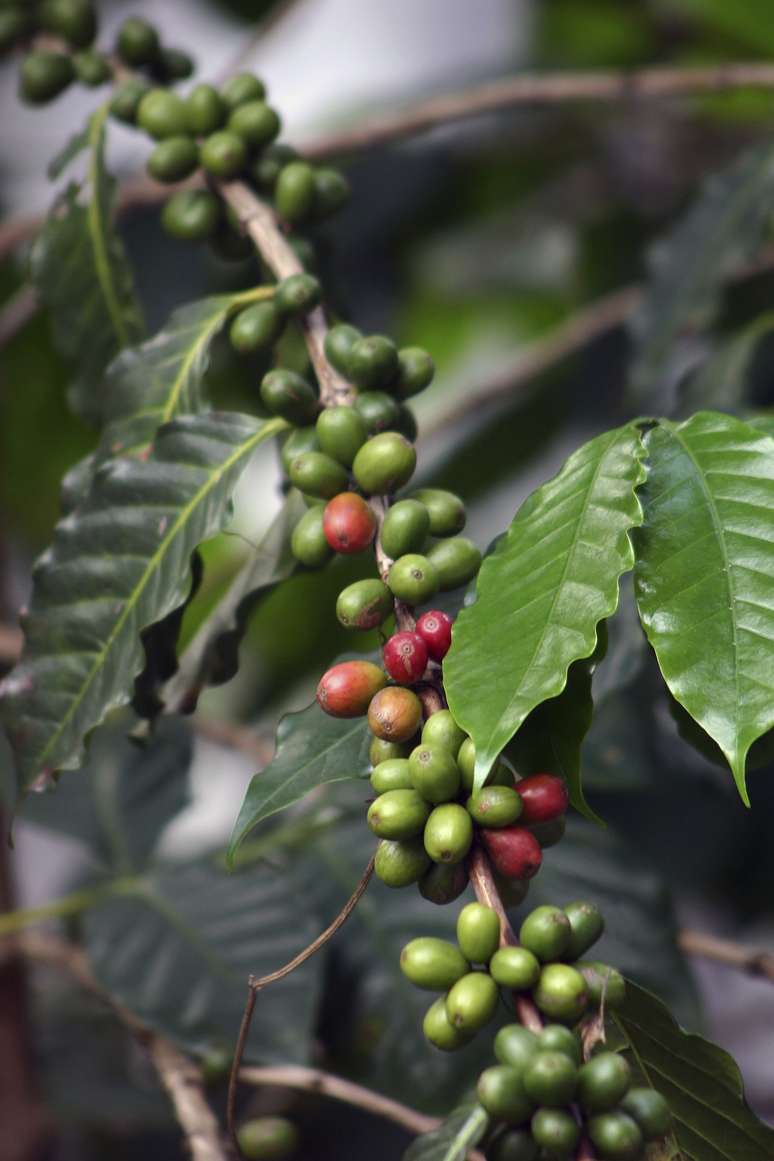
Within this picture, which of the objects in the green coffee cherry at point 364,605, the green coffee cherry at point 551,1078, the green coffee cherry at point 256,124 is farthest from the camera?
the green coffee cherry at point 256,124

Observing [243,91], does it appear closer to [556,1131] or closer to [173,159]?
[173,159]

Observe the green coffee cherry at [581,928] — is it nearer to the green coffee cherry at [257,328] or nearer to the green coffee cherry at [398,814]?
the green coffee cherry at [398,814]

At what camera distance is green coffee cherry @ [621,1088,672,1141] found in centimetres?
47

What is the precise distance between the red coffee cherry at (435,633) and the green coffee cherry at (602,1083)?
174 mm

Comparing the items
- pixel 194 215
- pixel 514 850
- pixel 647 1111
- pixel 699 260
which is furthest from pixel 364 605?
pixel 699 260

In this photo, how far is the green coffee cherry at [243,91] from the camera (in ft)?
2.69

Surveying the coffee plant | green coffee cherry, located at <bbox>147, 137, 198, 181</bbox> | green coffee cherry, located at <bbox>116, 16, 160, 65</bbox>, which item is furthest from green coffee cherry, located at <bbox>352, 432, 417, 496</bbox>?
green coffee cherry, located at <bbox>116, 16, 160, 65</bbox>

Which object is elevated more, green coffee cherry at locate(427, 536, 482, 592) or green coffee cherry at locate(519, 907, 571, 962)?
green coffee cherry at locate(427, 536, 482, 592)

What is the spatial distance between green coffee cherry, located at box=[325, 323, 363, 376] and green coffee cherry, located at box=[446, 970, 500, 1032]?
318 millimetres

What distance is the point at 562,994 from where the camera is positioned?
468 mm

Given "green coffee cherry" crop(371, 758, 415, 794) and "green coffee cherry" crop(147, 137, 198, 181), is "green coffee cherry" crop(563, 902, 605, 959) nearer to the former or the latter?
"green coffee cherry" crop(371, 758, 415, 794)

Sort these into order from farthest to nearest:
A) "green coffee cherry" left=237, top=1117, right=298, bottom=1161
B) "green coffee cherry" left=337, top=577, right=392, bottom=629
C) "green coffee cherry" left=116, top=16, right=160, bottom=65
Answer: "green coffee cherry" left=116, top=16, right=160, bottom=65 < "green coffee cherry" left=237, top=1117, right=298, bottom=1161 < "green coffee cherry" left=337, top=577, right=392, bottom=629

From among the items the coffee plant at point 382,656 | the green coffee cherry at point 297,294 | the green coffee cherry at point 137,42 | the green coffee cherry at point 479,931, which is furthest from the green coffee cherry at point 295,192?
the green coffee cherry at point 479,931

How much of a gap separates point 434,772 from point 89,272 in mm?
534
